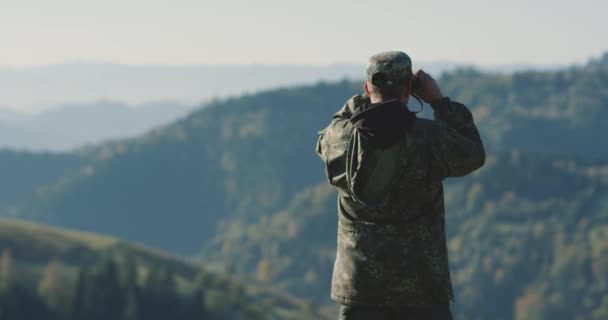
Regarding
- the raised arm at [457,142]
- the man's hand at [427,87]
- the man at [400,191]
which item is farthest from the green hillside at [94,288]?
the raised arm at [457,142]

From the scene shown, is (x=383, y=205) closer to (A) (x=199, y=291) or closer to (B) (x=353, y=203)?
(B) (x=353, y=203)

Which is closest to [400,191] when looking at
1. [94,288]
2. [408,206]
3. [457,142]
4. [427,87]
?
[408,206]

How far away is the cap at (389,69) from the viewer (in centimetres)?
757

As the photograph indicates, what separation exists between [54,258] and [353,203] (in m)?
194

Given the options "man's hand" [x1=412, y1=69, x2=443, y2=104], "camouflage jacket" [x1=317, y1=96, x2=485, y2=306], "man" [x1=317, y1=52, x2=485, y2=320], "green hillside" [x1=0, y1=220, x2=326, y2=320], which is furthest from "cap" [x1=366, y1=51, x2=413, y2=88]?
"green hillside" [x1=0, y1=220, x2=326, y2=320]

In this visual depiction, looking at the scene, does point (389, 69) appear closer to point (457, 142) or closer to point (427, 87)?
point (427, 87)

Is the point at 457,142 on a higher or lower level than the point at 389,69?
lower

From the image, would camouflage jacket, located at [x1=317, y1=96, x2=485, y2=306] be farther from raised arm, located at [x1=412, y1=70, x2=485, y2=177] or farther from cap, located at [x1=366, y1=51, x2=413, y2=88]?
cap, located at [x1=366, y1=51, x2=413, y2=88]

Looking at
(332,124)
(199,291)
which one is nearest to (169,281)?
(199,291)

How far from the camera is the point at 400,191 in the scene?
25.0 ft

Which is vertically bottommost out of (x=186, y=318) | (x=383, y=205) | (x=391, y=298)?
(x=186, y=318)

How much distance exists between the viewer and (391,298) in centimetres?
763

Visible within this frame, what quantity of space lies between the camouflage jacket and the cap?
1.14 feet

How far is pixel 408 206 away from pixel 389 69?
1041 mm
